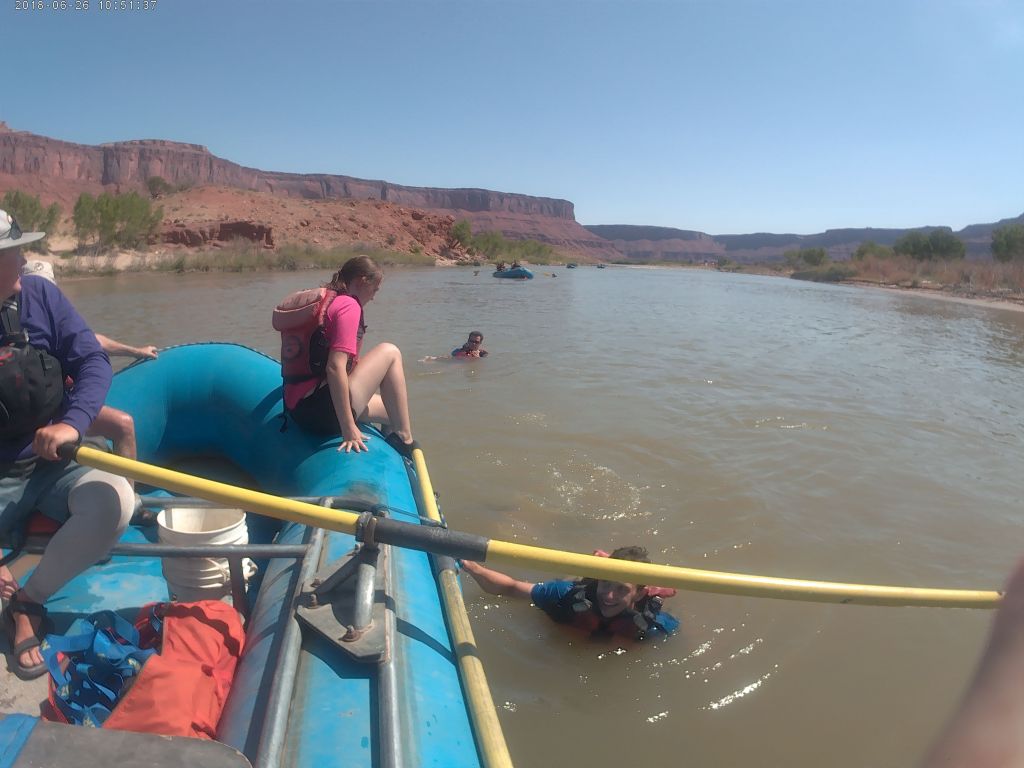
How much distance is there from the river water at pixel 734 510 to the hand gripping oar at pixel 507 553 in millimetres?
959

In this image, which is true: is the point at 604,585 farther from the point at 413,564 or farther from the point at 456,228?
the point at 456,228

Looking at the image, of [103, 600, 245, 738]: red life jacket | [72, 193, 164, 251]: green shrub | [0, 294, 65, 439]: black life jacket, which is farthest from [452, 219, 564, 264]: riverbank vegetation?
[103, 600, 245, 738]: red life jacket

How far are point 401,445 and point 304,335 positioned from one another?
77cm

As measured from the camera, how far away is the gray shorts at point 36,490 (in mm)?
2039

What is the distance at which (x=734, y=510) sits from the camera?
177 inches

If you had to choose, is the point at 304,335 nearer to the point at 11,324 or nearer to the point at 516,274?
the point at 11,324

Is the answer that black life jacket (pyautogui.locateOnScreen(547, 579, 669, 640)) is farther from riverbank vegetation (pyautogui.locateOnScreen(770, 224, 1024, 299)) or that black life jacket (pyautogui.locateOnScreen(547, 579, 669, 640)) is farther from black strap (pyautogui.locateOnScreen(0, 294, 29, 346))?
riverbank vegetation (pyautogui.locateOnScreen(770, 224, 1024, 299))

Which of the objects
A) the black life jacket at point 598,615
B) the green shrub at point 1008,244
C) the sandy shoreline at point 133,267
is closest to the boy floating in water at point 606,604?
the black life jacket at point 598,615

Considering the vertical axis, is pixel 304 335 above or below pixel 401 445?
above

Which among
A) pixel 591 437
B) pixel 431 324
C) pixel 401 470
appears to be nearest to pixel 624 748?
pixel 401 470

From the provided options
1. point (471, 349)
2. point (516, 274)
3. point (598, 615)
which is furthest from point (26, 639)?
point (516, 274)

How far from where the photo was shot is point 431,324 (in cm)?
1366

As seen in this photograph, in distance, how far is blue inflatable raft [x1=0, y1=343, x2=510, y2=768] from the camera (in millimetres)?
1239

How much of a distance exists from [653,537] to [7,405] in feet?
10.9
